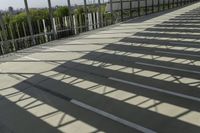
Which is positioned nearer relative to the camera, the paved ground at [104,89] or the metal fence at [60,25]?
the paved ground at [104,89]

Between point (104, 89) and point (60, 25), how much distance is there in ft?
38.1

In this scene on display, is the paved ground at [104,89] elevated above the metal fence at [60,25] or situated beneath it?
situated beneath

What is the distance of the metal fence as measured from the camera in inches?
583

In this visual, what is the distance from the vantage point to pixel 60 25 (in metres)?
18.7

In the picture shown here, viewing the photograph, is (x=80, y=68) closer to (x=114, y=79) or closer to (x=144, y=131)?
(x=114, y=79)

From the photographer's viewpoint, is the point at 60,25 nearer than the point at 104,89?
No

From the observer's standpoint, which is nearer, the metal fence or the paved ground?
the paved ground

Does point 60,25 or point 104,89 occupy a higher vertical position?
point 60,25

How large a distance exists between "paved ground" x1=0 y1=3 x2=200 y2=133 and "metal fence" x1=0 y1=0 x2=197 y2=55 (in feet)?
4.21

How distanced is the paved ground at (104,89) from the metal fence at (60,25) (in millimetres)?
1285

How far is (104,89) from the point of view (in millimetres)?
8164

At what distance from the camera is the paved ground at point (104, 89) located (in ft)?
20.1

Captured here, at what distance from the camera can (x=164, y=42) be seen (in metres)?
14.5

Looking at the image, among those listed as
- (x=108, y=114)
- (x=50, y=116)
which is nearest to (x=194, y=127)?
(x=108, y=114)
